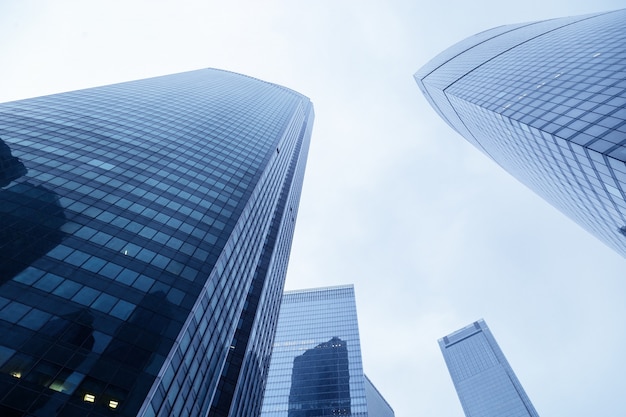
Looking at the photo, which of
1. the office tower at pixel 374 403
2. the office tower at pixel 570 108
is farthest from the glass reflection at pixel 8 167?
the office tower at pixel 374 403

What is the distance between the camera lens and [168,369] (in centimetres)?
2664

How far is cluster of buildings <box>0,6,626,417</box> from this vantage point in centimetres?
2428

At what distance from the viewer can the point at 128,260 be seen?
32844 mm

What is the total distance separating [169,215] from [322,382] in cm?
10838

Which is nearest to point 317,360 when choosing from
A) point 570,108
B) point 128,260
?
point 128,260

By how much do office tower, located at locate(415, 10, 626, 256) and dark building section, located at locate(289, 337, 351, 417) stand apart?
3821 inches

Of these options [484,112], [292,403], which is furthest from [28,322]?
[292,403]

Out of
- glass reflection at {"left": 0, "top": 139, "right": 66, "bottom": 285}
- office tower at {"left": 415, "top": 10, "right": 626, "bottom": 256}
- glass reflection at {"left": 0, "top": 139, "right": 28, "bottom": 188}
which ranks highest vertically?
office tower at {"left": 415, "top": 10, "right": 626, "bottom": 256}

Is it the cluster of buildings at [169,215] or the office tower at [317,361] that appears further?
the office tower at [317,361]

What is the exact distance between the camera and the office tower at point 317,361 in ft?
400

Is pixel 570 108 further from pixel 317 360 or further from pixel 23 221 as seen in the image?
pixel 317 360

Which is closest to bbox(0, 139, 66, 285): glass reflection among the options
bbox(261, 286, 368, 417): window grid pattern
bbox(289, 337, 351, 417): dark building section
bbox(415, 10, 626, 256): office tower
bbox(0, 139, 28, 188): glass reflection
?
bbox(0, 139, 28, 188): glass reflection

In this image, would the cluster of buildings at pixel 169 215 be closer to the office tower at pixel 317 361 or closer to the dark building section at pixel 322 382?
the dark building section at pixel 322 382

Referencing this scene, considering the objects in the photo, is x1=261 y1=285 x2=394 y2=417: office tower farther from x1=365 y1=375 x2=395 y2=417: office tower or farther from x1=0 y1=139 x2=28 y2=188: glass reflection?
x1=0 y1=139 x2=28 y2=188: glass reflection
